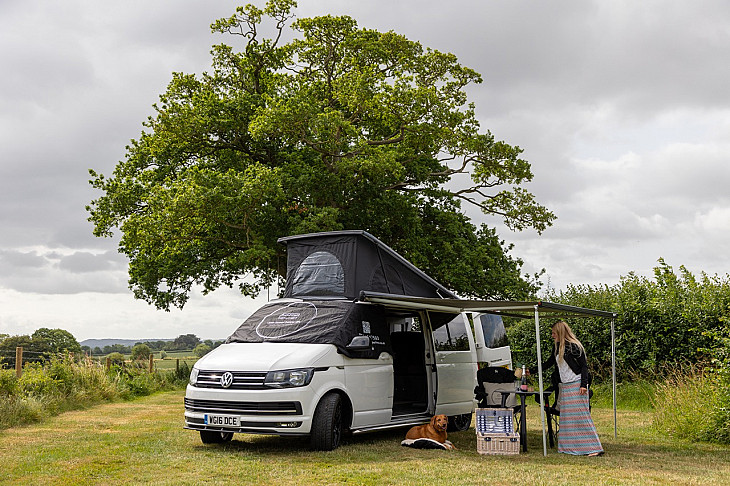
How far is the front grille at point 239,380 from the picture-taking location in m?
8.93

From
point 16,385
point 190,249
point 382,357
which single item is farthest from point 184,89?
point 382,357

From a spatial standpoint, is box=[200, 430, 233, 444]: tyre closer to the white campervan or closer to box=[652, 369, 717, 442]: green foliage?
the white campervan

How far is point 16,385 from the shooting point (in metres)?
14.6

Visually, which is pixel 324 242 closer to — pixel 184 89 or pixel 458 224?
pixel 458 224

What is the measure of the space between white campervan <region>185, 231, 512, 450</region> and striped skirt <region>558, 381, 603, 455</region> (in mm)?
2124

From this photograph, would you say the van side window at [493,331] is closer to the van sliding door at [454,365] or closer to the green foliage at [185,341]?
the van sliding door at [454,365]

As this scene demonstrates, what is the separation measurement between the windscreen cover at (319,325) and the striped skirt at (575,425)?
261cm

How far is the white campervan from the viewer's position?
29.3 feet

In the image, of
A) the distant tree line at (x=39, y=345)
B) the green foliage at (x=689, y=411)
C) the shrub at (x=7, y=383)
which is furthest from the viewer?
the distant tree line at (x=39, y=345)

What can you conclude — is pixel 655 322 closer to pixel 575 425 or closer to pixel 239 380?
A: pixel 575 425

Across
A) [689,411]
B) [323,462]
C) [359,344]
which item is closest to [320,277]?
[359,344]

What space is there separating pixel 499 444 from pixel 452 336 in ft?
8.87

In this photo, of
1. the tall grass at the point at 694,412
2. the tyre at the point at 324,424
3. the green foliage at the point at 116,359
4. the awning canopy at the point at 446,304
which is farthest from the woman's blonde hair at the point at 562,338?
the green foliage at the point at 116,359

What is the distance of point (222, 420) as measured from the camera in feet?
29.6
